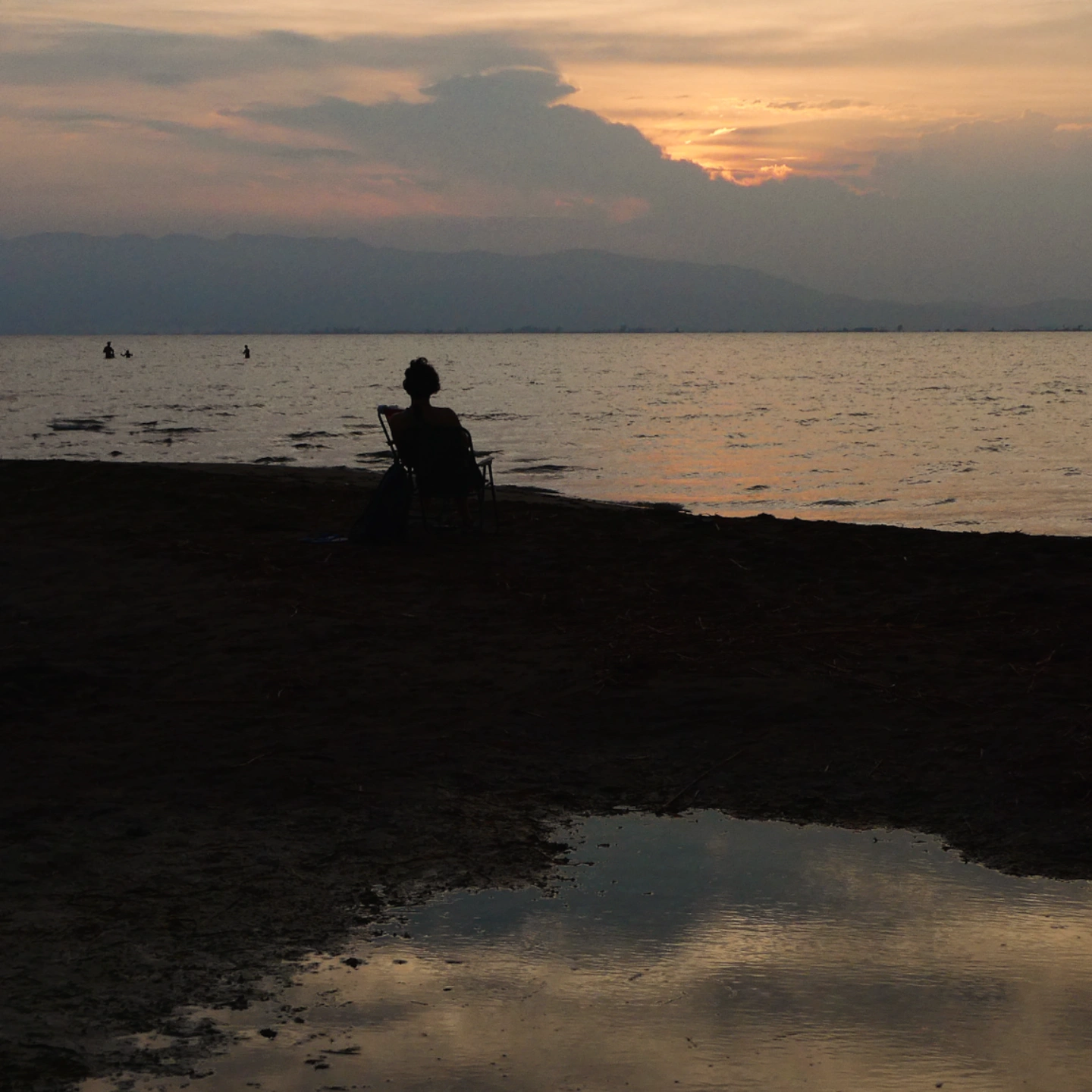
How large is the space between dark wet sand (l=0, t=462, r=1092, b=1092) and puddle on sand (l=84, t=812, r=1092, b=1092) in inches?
9.2

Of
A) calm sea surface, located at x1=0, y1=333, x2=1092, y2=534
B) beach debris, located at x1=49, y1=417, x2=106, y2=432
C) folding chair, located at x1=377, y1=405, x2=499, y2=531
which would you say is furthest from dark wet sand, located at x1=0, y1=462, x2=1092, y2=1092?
beach debris, located at x1=49, y1=417, x2=106, y2=432

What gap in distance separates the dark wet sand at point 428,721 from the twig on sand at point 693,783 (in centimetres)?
4

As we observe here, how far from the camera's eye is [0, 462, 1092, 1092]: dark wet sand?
409 cm

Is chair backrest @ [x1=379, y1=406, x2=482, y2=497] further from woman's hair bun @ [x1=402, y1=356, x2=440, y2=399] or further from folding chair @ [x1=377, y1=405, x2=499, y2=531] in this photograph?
woman's hair bun @ [x1=402, y1=356, x2=440, y2=399]

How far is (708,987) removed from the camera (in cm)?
365

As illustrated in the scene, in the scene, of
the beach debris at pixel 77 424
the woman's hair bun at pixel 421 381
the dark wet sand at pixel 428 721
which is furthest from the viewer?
the beach debris at pixel 77 424

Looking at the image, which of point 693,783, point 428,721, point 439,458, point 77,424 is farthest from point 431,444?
point 77,424

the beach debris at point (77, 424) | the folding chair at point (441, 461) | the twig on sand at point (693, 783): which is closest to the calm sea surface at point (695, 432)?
the beach debris at point (77, 424)

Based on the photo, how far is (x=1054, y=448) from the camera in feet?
95.3

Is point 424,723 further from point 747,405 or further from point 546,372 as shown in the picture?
point 546,372

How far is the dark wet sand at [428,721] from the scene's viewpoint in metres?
4.09

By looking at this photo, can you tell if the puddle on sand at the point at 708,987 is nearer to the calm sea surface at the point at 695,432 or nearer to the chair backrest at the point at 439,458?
the chair backrest at the point at 439,458

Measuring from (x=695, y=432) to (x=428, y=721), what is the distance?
2884 cm

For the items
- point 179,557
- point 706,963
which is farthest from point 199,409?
point 706,963
